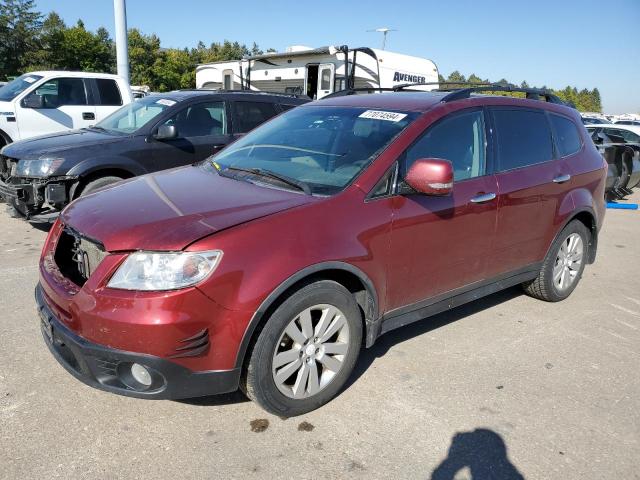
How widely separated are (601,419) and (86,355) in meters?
2.77

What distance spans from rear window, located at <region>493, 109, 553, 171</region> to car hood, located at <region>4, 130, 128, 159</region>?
434 cm

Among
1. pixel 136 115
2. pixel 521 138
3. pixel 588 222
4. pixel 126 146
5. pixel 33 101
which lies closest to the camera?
pixel 521 138

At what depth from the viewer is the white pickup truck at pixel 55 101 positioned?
27.5 feet

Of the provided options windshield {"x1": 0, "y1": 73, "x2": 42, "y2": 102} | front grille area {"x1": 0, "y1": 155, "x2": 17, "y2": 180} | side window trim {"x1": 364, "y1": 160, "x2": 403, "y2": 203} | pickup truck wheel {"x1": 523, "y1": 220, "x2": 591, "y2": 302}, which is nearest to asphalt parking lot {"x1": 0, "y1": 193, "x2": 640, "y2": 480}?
pickup truck wheel {"x1": 523, "y1": 220, "x2": 591, "y2": 302}

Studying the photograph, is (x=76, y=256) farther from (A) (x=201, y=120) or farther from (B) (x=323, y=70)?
(B) (x=323, y=70)

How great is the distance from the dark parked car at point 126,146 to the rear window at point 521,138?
150 inches

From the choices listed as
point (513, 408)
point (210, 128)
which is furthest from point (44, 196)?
point (513, 408)

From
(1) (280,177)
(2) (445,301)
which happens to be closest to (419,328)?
(2) (445,301)

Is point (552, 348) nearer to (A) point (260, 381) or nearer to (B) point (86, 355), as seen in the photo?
(A) point (260, 381)

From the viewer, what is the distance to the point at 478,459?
2586mm

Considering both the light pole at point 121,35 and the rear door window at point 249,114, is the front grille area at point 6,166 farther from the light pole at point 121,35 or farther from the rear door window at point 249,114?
the light pole at point 121,35

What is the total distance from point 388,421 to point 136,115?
5.38 meters

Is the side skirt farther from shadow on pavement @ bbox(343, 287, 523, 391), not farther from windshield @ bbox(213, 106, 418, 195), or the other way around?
windshield @ bbox(213, 106, 418, 195)

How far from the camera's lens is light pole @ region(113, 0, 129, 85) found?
39.6 feet
